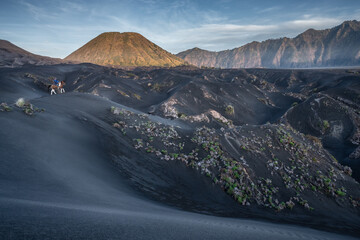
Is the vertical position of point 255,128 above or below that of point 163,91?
below

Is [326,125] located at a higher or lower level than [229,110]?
lower

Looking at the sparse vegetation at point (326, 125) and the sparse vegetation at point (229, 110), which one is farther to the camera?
the sparse vegetation at point (229, 110)

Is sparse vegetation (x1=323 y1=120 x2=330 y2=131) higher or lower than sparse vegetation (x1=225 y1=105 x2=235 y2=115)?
above

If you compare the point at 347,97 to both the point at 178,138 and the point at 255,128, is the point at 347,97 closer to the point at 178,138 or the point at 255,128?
the point at 255,128

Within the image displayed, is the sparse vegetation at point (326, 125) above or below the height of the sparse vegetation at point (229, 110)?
below

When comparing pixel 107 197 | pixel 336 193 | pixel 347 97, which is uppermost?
pixel 347 97

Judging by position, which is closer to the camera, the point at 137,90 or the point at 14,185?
the point at 14,185

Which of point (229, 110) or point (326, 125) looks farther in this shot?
point (229, 110)

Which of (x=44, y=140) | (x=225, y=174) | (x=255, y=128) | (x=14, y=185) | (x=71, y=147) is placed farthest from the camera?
(x=255, y=128)

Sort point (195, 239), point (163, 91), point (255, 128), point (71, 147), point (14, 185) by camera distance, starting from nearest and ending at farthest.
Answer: point (195, 239) → point (14, 185) → point (71, 147) → point (255, 128) → point (163, 91)

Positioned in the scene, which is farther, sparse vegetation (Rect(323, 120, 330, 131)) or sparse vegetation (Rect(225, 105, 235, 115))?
sparse vegetation (Rect(225, 105, 235, 115))

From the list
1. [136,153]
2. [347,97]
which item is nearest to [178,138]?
[136,153]
